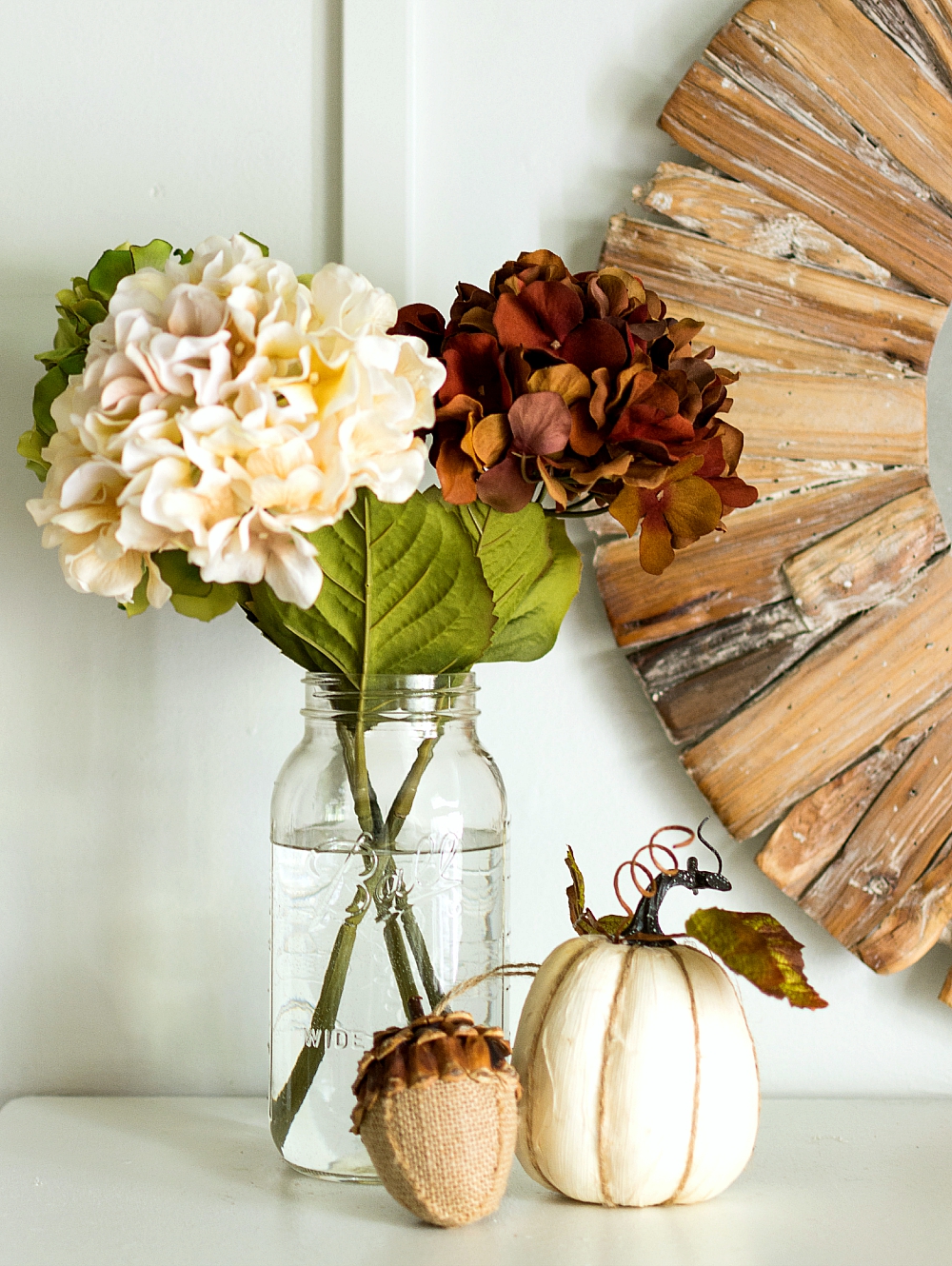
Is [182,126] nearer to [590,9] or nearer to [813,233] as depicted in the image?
[590,9]

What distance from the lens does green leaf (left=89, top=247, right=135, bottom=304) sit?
0.59 metres

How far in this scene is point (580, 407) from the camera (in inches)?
20.4

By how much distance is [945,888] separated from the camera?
0.72 m

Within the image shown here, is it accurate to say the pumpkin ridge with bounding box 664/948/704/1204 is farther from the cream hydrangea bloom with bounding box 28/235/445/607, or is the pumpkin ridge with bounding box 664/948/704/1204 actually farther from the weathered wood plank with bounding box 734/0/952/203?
the weathered wood plank with bounding box 734/0/952/203

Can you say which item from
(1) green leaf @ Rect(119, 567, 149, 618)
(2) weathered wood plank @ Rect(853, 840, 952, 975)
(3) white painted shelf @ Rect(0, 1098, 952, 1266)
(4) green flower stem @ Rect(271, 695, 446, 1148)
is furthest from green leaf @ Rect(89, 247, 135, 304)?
(2) weathered wood plank @ Rect(853, 840, 952, 975)

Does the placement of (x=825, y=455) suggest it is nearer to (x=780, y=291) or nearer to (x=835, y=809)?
(x=780, y=291)

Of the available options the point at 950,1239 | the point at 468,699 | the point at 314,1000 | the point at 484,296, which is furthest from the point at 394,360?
the point at 950,1239

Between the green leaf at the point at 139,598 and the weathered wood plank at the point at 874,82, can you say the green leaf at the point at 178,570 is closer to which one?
the green leaf at the point at 139,598

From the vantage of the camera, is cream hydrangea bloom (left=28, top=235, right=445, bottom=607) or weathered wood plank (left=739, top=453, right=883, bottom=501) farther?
weathered wood plank (left=739, top=453, right=883, bottom=501)

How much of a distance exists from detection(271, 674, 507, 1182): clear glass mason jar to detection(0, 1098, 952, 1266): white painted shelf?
0.05 metres

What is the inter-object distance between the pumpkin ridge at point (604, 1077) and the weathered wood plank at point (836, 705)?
0.21 m

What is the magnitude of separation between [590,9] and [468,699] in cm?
49

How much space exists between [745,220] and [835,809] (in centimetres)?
39

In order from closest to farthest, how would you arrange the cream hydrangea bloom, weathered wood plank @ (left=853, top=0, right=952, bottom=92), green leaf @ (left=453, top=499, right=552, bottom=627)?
Result: the cream hydrangea bloom → green leaf @ (left=453, top=499, right=552, bottom=627) → weathered wood plank @ (left=853, top=0, right=952, bottom=92)
